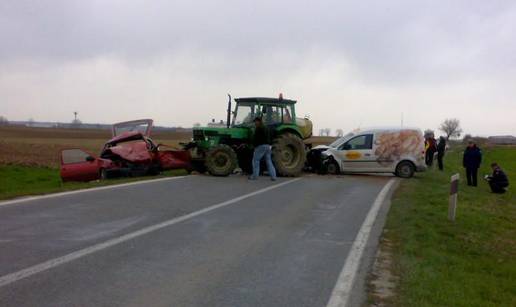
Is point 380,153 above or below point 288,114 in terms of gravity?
below

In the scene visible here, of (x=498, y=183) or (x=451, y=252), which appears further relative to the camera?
(x=498, y=183)

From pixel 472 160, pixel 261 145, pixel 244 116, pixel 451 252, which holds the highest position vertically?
pixel 244 116

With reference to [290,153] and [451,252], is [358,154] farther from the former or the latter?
[451,252]

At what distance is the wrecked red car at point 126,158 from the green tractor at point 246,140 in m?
0.83

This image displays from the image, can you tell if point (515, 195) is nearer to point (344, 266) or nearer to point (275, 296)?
point (344, 266)

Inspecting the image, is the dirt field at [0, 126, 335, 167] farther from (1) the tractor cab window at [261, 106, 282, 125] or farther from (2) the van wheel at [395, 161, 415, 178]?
(2) the van wheel at [395, 161, 415, 178]

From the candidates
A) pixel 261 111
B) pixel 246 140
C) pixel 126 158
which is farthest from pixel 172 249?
pixel 261 111

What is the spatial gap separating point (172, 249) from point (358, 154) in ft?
46.9

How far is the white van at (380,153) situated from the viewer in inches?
800

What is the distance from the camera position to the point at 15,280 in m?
5.42

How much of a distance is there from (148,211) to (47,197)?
7.89 feet

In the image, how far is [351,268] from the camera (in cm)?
654

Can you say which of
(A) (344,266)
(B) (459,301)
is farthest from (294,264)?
(B) (459,301)

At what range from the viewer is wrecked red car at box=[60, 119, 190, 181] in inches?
645
